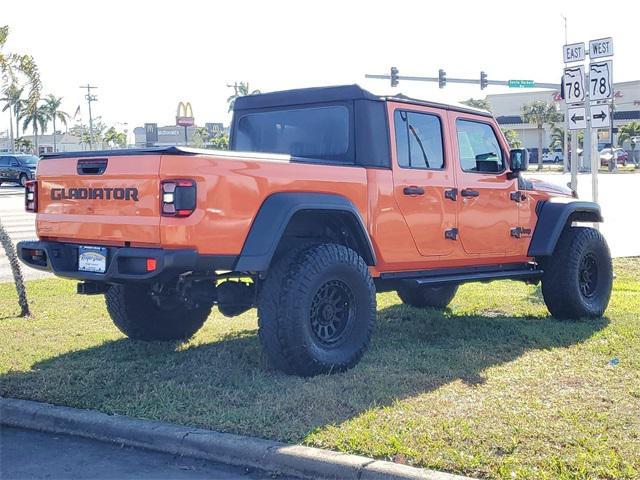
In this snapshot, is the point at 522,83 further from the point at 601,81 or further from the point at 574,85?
the point at 601,81

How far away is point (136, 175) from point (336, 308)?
176 centimetres

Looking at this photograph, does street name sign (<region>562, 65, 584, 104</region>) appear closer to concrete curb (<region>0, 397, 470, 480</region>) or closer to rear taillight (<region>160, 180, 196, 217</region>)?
rear taillight (<region>160, 180, 196, 217</region>)

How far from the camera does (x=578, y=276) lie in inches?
316

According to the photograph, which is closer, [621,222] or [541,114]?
[621,222]

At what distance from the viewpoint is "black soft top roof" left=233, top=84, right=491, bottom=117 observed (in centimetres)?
651

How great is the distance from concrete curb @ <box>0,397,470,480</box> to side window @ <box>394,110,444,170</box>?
2.88 m

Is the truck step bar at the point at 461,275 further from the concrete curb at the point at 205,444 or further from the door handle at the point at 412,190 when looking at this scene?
the concrete curb at the point at 205,444

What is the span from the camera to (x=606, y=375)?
5.80 metres

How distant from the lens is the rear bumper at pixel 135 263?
5.07 meters

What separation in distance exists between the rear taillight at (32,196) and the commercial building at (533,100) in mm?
86983

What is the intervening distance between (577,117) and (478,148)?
4.53 meters

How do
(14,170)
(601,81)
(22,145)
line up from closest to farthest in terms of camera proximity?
(601,81) → (14,170) → (22,145)

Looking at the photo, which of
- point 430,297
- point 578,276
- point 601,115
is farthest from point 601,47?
point 430,297

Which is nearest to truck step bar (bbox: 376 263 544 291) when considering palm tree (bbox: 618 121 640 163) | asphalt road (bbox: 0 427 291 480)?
asphalt road (bbox: 0 427 291 480)
